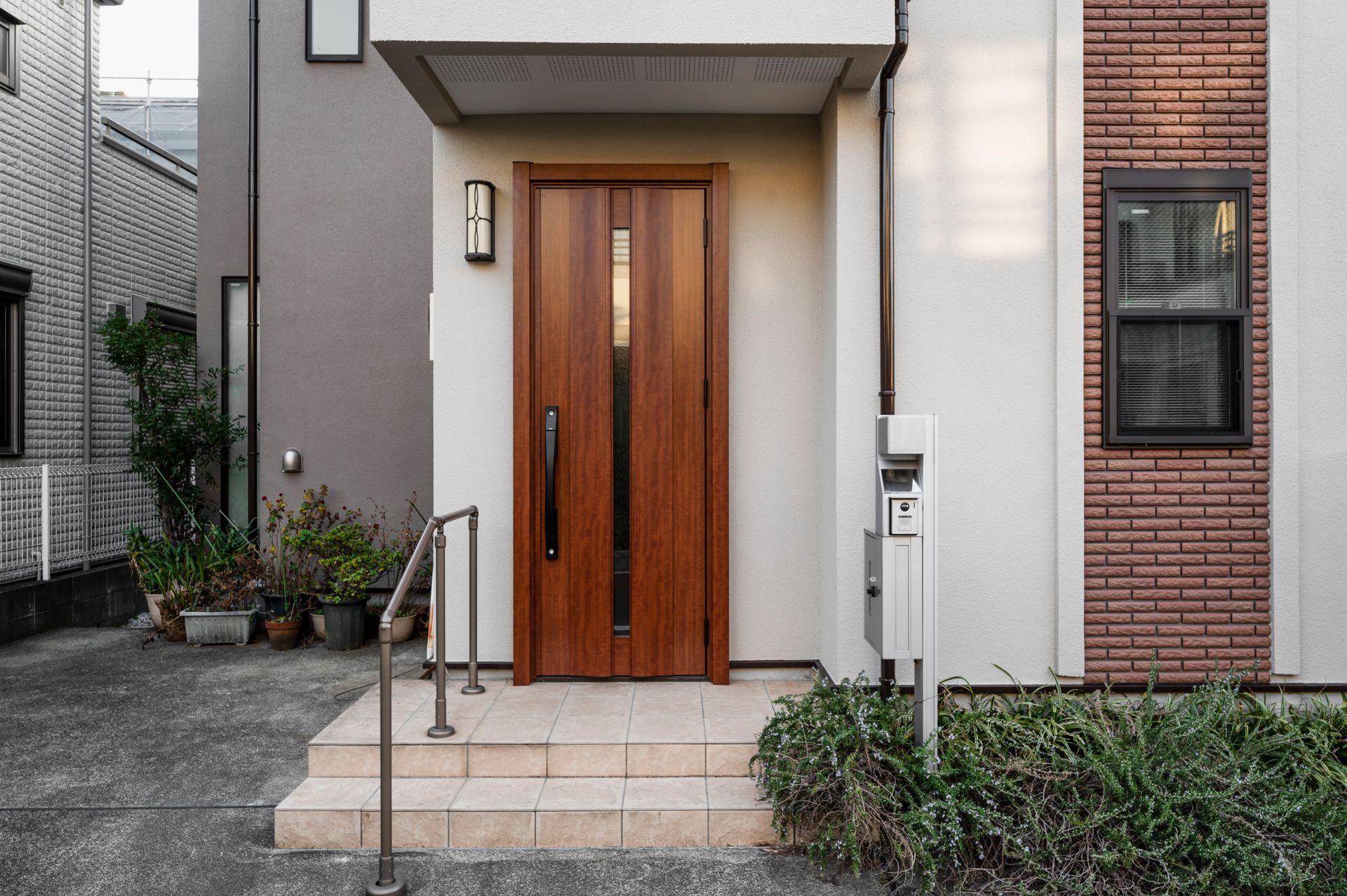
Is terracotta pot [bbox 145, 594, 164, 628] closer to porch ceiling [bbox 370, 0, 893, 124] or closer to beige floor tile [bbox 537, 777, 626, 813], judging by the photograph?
beige floor tile [bbox 537, 777, 626, 813]

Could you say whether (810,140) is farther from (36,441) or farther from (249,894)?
(36,441)

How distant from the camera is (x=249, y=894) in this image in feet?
8.80

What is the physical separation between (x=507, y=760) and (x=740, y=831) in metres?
0.96

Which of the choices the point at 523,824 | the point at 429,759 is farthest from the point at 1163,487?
the point at 429,759

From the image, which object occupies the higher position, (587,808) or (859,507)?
(859,507)

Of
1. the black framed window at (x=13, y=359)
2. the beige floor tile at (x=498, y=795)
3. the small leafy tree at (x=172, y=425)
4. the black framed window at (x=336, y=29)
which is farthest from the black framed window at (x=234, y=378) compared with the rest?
the beige floor tile at (x=498, y=795)

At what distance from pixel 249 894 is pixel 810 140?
3871 millimetres

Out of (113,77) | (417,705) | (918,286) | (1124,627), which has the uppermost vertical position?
(113,77)

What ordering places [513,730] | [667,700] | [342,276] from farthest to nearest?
1. [342,276]
2. [667,700]
3. [513,730]

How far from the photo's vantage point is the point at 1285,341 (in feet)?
11.9

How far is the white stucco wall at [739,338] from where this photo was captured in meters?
4.04

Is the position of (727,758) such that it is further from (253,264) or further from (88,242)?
(88,242)

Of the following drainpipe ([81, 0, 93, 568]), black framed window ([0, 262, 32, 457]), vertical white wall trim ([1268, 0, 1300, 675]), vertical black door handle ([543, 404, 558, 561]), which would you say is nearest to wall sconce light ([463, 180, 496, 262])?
vertical black door handle ([543, 404, 558, 561])

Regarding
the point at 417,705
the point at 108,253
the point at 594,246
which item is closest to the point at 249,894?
the point at 417,705
